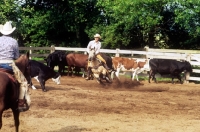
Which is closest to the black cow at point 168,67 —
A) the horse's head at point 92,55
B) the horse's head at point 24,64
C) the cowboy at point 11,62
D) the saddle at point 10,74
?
the horse's head at point 92,55

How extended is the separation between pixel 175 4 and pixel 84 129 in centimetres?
2165

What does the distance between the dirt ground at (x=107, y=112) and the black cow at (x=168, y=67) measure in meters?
5.43

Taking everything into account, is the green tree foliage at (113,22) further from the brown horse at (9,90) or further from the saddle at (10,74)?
the saddle at (10,74)

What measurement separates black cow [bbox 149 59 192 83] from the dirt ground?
543 cm

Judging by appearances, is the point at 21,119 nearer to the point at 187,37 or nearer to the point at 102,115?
the point at 102,115

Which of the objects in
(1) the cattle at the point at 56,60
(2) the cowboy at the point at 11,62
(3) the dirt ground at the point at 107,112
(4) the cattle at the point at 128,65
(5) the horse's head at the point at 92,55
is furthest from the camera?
(1) the cattle at the point at 56,60

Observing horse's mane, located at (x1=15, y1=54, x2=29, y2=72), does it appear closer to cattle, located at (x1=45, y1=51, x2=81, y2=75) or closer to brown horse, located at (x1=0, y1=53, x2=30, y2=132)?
brown horse, located at (x1=0, y1=53, x2=30, y2=132)

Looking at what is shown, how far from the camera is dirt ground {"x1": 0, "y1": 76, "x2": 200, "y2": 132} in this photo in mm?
9289

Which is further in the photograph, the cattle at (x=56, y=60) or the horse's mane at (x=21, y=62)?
the cattle at (x=56, y=60)

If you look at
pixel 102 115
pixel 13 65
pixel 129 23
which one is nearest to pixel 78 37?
pixel 129 23

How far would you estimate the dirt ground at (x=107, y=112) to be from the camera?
30.5 feet

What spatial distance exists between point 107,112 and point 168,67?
10599 mm

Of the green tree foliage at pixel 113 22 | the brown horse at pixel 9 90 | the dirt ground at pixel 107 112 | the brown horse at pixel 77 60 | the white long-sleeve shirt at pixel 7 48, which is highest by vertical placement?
the green tree foliage at pixel 113 22

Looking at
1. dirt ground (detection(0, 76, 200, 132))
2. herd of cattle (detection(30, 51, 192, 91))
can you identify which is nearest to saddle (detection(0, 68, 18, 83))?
dirt ground (detection(0, 76, 200, 132))
